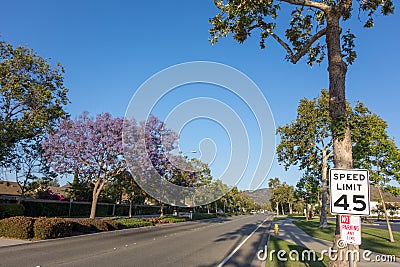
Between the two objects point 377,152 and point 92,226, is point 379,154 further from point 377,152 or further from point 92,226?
point 92,226

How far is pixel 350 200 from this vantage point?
16.6 feet

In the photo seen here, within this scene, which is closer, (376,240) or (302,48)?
(302,48)

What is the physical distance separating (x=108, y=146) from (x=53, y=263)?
1663cm

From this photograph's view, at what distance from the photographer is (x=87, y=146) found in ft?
81.4

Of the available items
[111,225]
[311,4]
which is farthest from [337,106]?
[111,225]

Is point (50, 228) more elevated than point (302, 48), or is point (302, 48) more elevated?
point (302, 48)

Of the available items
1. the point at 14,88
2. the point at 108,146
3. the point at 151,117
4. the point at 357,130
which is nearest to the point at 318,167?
the point at 357,130

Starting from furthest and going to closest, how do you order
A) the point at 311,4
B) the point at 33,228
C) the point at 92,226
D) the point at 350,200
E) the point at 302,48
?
the point at 92,226 → the point at 33,228 → the point at 302,48 → the point at 311,4 → the point at 350,200

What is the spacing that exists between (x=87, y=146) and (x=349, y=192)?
74.5 ft

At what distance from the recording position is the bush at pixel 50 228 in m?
15.5

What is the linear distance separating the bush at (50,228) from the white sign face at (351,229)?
14795 mm

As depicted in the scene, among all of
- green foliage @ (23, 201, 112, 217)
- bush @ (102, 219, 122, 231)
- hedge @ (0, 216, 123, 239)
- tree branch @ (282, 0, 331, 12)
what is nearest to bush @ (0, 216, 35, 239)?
hedge @ (0, 216, 123, 239)

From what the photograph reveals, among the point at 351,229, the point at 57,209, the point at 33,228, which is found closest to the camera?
the point at 351,229

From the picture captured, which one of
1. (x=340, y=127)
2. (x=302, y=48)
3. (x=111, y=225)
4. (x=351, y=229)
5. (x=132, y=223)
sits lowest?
(x=132, y=223)
